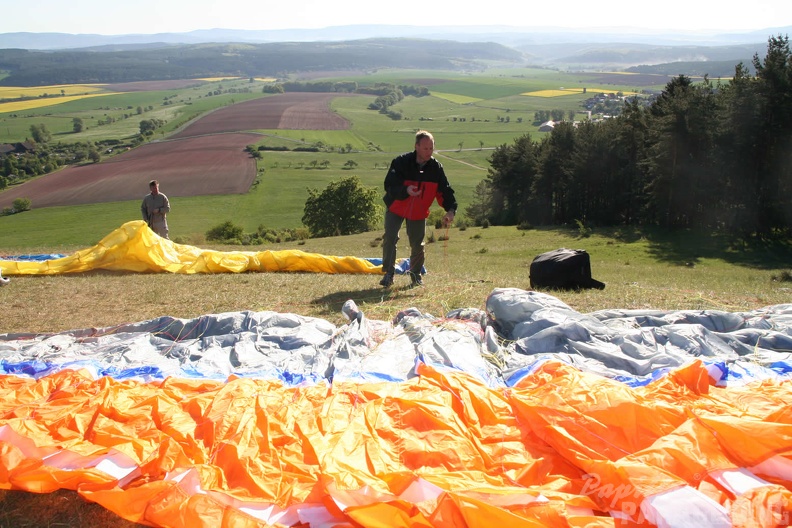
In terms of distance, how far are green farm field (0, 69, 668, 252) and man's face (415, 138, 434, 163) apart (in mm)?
15465

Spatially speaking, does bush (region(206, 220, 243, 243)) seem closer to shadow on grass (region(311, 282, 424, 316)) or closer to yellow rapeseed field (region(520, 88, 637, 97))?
shadow on grass (region(311, 282, 424, 316))

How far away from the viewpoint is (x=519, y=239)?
98.1 feet

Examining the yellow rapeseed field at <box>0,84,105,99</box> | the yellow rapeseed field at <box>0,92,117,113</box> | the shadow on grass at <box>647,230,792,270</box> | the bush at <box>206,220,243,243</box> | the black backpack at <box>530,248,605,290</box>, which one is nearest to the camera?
the black backpack at <box>530,248,605,290</box>

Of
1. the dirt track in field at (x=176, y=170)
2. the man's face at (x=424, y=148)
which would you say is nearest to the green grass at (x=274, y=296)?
the man's face at (x=424, y=148)

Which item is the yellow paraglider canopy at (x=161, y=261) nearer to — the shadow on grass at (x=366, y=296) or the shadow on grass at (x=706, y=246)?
the shadow on grass at (x=366, y=296)

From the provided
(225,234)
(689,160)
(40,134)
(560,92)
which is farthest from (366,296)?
(560,92)

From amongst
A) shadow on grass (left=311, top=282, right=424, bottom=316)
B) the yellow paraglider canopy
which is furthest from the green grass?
the yellow paraglider canopy

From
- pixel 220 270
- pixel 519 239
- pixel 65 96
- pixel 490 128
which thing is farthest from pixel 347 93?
pixel 220 270

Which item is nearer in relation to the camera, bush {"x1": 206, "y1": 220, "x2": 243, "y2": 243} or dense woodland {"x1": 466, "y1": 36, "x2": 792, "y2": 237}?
dense woodland {"x1": 466, "y1": 36, "x2": 792, "y2": 237}

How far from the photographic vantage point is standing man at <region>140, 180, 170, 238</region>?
48.2 ft

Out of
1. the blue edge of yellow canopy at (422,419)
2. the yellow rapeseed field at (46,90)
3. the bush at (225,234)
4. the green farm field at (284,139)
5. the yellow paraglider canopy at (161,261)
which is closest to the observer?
the blue edge of yellow canopy at (422,419)

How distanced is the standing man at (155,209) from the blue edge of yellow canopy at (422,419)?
25.6 ft

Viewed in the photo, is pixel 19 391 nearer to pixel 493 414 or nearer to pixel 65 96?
pixel 493 414

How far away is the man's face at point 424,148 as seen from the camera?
9089 mm
